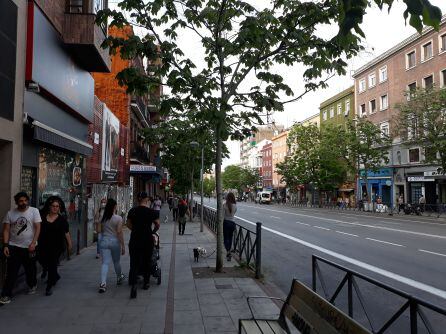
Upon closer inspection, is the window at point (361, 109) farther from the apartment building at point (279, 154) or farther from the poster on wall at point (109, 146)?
the poster on wall at point (109, 146)

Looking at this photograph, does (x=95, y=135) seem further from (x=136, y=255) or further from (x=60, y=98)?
(x=136, y=255)

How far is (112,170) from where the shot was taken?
62.7 feet

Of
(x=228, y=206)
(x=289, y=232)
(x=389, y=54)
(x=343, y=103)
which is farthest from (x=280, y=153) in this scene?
(x=228, y=206)

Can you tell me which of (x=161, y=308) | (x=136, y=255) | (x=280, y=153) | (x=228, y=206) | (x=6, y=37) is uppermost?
(x=280, y=153)

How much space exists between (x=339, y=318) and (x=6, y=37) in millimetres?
6759

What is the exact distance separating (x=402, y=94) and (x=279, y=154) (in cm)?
5342

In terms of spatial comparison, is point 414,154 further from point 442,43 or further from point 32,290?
point 32,290

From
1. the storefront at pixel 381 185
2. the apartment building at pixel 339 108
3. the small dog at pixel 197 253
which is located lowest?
the small dog at pixel 197 253

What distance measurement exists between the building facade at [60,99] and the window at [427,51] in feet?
107

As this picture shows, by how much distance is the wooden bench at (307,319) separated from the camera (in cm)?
344

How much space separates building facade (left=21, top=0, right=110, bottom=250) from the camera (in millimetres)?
8398

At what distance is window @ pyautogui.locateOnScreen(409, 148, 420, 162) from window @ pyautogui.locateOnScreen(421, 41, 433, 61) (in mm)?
8022

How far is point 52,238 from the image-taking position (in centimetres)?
748

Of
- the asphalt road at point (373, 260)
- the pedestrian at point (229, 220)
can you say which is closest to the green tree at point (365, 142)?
the asphalt road at point (373, 260)
